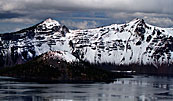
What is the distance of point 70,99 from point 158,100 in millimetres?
37154

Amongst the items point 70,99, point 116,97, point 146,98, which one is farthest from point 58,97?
point 146,98

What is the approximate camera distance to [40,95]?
197 meters

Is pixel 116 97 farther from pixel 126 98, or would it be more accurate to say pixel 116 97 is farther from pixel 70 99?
pixel 70 99

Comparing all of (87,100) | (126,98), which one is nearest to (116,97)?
(126,98)

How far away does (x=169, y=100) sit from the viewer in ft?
608

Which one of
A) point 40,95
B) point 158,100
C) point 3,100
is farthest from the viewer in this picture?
point 40,95

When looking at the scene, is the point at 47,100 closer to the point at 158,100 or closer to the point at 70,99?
the point at 70,99

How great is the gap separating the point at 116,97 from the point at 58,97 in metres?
26.0

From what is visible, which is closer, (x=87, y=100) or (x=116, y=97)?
(x=87, y=100)

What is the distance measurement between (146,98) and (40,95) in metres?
47.4

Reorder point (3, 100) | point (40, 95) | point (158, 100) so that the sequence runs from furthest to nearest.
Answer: point (40, 95), point (158, 100), point (3, 100)

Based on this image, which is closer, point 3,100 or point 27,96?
point 3,100

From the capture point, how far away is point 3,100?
17100 cm

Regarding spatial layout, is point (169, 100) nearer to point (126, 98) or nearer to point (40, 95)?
point (126, 98)
